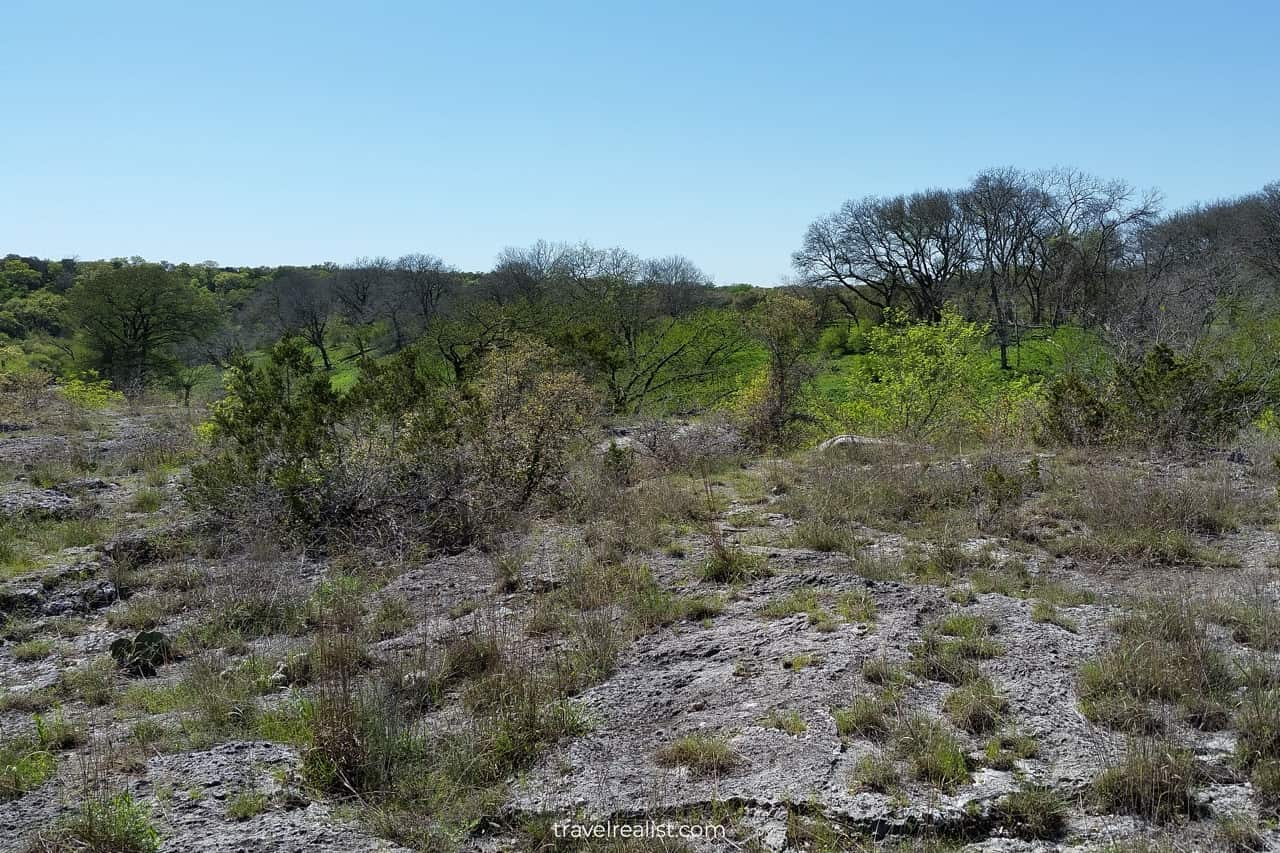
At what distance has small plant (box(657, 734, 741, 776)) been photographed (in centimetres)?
328

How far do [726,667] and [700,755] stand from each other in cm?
98

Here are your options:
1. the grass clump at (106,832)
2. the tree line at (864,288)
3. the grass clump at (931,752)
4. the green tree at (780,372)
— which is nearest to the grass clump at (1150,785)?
the grass clump at (931,752)

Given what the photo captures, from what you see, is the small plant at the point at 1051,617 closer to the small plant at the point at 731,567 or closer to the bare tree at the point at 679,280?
the small plant at the point at 731,567

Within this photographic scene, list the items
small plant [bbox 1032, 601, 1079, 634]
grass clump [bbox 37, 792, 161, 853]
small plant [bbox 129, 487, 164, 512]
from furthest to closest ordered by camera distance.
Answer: small plant [bbox 129, 487, 164, 512] → small plant [bbox 1032, 601, 1079, 634] → grass clump [bbox 37, 792, 161, 853]

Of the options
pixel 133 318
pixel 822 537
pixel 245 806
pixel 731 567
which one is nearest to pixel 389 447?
pixel 731 567

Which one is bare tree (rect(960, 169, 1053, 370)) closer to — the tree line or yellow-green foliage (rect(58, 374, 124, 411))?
the tree line

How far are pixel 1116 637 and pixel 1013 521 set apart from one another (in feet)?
7.99

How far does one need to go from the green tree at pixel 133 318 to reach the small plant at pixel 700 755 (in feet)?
114

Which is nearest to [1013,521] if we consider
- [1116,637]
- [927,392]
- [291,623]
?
[1116,637]

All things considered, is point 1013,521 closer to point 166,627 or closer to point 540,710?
point 540,710

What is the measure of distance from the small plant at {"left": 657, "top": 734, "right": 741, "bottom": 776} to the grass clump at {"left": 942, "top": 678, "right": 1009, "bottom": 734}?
39.6 inches

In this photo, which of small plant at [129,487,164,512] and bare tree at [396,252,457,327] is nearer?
small plant at [129,487,164,512]

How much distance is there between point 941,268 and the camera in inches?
1609

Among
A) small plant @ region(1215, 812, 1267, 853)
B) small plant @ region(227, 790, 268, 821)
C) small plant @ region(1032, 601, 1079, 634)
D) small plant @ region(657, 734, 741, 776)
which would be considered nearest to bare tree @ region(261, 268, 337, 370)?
small plant @ region(227, 790, 268, 821)
